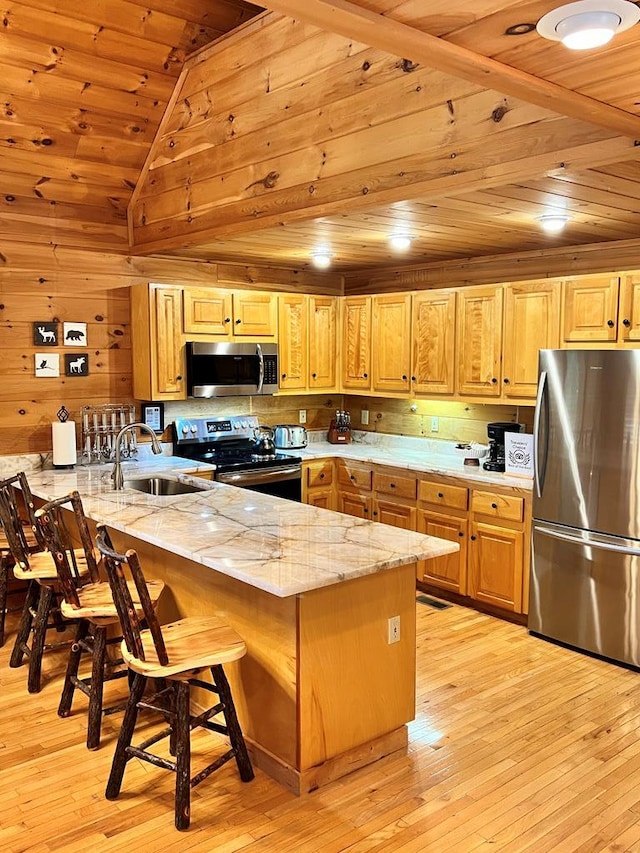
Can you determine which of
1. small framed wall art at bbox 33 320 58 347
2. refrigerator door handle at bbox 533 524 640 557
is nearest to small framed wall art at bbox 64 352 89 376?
small framed wall art at bbox 33 320 58 347

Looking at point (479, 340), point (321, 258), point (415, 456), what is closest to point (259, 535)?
point (479, 340)

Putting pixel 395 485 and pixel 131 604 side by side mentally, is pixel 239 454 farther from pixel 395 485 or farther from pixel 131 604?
pixel 131 604

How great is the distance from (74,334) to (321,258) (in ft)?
6.10

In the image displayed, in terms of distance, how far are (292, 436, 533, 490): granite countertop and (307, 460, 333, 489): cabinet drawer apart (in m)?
0.07

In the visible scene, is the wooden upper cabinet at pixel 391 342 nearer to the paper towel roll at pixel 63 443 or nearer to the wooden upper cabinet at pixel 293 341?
the wooden upper cabinet at pixel 293 341

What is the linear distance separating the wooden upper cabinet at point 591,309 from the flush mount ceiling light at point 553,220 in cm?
41

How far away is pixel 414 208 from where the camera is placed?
355 centimetres

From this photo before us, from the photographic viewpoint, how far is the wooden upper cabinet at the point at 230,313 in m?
5.35

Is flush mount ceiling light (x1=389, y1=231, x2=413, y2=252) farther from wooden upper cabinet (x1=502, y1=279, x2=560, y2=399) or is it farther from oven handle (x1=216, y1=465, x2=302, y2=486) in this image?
oven handle (x1=216, y1=465, x2=302, y2=486)

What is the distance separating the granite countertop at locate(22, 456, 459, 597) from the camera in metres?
2.70

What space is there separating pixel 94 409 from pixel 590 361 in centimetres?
333

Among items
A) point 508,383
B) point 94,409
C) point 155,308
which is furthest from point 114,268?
point 508,383

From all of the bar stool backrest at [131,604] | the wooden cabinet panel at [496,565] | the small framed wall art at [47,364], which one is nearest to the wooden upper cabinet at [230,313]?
the small framed wall art at [47,364]

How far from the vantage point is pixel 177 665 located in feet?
8.46
